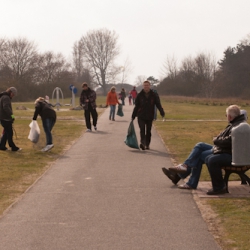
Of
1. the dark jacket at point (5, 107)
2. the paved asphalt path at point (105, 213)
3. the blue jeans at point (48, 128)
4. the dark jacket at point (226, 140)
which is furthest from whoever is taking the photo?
the blue jeans at point (48, 128)

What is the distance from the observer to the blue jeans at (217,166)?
308 inches

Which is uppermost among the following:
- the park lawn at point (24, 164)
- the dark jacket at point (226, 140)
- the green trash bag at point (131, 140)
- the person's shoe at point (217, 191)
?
the dark jacket at point (226, 140)

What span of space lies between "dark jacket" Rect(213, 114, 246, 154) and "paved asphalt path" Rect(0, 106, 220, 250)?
0.82 meters

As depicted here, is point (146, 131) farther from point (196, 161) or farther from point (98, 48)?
point (98, 48)

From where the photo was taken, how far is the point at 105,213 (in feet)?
22.1

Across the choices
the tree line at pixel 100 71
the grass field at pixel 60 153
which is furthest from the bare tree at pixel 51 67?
the grass field at pixel 60 153

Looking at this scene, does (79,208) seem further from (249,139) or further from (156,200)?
(249,139)

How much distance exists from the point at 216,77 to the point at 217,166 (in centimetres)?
8063

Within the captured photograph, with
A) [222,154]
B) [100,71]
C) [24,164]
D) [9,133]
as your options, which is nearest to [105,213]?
[222,154]

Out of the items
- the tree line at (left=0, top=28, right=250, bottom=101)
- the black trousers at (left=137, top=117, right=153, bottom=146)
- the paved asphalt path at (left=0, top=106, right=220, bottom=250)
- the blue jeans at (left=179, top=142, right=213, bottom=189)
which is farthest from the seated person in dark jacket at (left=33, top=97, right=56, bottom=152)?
the tree line at (left=0, top=28, right=250, bottom=101)

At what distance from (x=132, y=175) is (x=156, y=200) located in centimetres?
217

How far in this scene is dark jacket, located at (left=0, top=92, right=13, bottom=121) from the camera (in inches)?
520

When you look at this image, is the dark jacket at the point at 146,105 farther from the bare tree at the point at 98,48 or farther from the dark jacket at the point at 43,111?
the bare tree at the point at 98,48

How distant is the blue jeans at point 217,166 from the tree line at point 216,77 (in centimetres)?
7354
